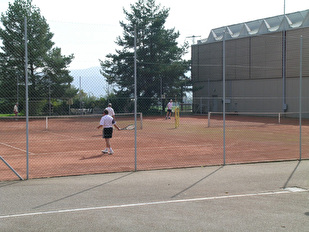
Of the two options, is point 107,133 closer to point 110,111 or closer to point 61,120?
point 110,111

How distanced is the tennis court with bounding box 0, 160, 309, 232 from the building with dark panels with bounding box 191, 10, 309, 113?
2435 centimetres

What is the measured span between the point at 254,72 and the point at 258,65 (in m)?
1.03

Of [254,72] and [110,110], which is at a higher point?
[254,72]

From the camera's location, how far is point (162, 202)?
21.2ft

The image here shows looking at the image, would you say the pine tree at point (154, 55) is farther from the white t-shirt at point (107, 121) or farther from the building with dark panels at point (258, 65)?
the white t-shirt at point (107, 121)

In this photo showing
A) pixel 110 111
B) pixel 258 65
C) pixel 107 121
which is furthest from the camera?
pixel 258 65

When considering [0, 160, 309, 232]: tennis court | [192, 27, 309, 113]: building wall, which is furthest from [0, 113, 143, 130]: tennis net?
[192, 27, 309, 113]: building wall

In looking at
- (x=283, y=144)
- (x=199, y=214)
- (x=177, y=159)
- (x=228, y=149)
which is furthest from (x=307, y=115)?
(x=199, y=214)

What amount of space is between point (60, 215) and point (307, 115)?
107ft

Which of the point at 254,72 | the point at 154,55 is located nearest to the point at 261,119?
the point at 254,72

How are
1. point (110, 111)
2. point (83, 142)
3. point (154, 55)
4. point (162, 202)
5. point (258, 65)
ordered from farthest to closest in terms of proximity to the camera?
point (258, 65) < point (154, 55) < point (83, 142) < point (110, 111) < point (162, 202)

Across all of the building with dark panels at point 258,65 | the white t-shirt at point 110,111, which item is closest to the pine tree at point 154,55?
the building with dark panels at point 258,65

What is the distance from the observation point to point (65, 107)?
1215cm

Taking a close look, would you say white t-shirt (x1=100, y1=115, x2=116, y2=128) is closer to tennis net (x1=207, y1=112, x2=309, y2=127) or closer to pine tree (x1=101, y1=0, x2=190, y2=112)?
pine tree (x1=101, y1=0, x2=190, y2=112)
